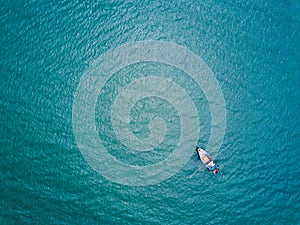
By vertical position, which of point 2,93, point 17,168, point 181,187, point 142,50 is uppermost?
point 142,50

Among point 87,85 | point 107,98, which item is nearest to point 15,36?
point 87,85

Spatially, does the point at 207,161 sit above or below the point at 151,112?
below

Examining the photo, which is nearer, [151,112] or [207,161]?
[207,161]

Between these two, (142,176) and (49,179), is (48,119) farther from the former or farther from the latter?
(142,176)

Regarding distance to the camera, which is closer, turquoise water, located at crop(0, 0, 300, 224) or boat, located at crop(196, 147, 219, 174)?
turquoise water, located at crop(0, 0, 300, 224)
